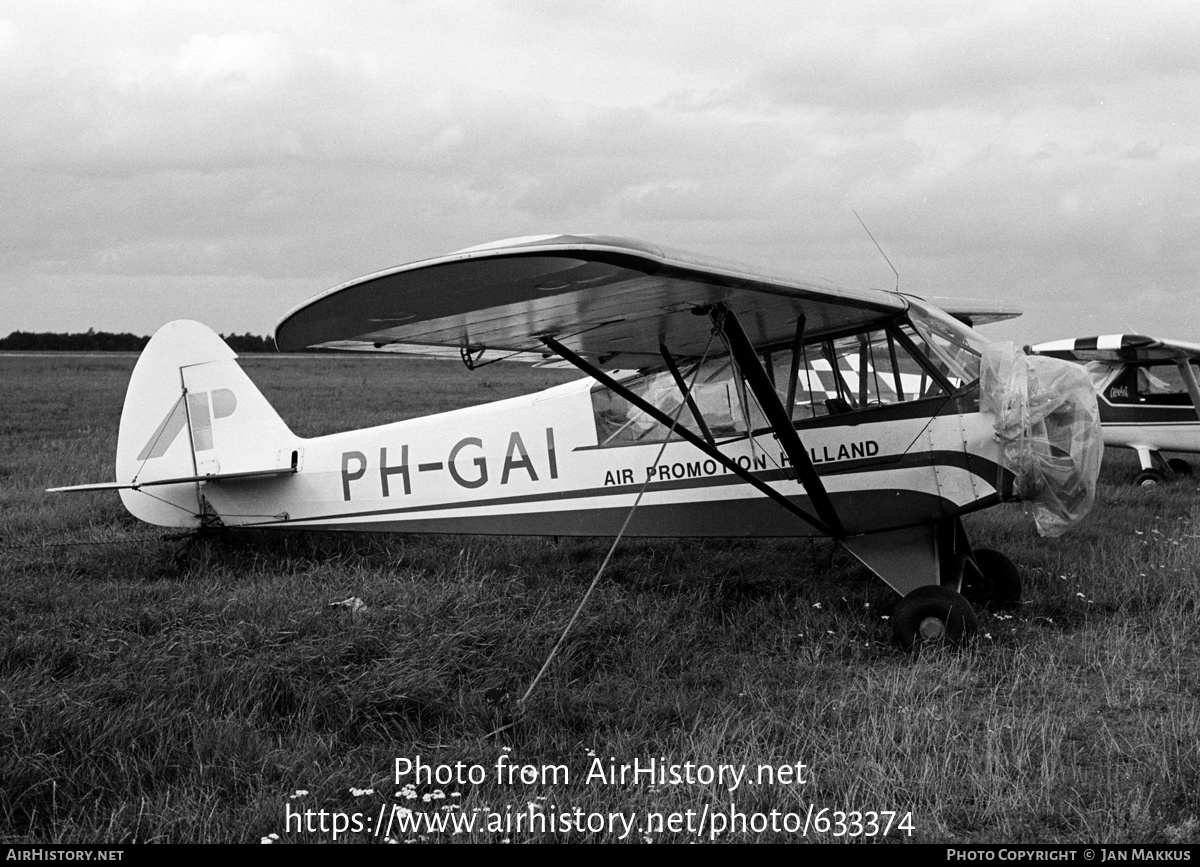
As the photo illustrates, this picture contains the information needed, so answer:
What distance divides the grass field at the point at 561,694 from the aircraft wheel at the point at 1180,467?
669 centimetres

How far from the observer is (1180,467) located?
13.8m

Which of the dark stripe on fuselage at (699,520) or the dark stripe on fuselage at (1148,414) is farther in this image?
the dark stripe on fuselage at (1148,414)

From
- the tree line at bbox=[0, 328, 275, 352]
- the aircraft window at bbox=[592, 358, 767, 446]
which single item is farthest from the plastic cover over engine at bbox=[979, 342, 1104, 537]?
the tree line at bbox=[0, 328, 275, 352]

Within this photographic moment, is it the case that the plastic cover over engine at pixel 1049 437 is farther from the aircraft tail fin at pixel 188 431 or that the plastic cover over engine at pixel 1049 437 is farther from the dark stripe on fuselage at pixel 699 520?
the aircraft tail fin at pixel 188 431

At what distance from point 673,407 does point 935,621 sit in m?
2.24

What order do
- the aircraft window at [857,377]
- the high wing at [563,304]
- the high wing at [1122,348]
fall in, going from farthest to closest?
1. the high wing at [1122,348]
2. the aircraft window at [857,377]
3. the high wing at [563,304]

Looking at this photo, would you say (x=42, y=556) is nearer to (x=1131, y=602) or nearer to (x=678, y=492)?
(x=678, y=492)

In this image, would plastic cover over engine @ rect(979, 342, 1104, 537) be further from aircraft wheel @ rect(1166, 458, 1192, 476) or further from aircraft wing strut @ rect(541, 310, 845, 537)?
aircraft wheel @ rect(1166, 458, 1192, 476)

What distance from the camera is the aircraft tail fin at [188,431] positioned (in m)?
7.46

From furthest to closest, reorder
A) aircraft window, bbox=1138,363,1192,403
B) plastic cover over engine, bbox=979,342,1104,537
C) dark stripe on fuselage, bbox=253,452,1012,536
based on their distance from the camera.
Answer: aircraft window, bbox=1138,363,1192,403 → dark stripe on fuselage, bbox=253,452,1012,536 → plastic cover over engine, bbox=979,342,1104,537

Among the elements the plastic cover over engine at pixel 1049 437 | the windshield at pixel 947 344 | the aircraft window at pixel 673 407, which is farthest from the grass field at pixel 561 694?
the windshield at pixel 947 344

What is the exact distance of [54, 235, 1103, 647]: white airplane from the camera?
4.96m

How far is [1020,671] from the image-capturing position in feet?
16.5

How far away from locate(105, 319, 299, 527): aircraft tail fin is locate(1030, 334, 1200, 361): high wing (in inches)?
402
